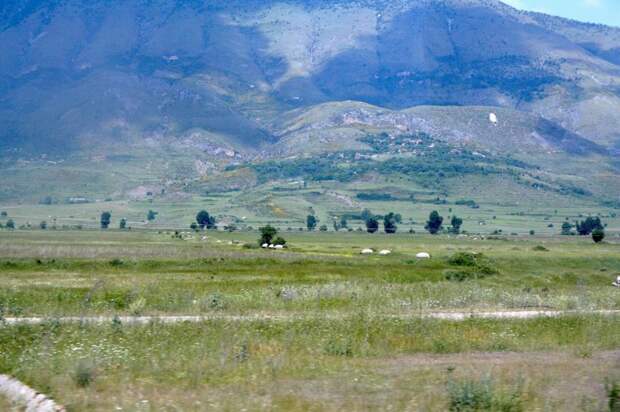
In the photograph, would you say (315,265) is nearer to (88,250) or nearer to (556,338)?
(88,250)

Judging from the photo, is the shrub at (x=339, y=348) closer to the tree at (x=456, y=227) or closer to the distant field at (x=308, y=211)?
the tree at (x=456, y=227)

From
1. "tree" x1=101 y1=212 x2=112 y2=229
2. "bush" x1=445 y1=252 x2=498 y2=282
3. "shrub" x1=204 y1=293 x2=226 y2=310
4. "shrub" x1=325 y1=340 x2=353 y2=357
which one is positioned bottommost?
"shrub" x1=325 y1=340 x2=353 y2=357

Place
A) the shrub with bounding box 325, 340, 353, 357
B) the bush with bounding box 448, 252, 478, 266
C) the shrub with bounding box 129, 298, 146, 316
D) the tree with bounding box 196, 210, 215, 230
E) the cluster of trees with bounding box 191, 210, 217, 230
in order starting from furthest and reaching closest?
1. the tree with bounding box 196, 210, 215, 230
2. the cluster of trees with bounding box 191, 210, 217, 230
3. the bush with bounding box 448, 252, 478, 266
4. the shrub with bounding box 129, 298, 146, 316
5. the shrub with bounding box 325, 340, 353, 357

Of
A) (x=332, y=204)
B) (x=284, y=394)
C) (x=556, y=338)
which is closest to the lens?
(x=284, y=394)

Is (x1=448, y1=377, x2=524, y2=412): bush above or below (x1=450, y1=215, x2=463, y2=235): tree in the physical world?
below

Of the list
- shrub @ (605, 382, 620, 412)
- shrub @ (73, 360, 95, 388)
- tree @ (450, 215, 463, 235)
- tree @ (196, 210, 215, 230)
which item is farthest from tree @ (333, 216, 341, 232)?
shrub @ (605, 382, 620, 412)

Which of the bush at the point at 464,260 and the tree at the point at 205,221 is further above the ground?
the tree at the point at 205,221

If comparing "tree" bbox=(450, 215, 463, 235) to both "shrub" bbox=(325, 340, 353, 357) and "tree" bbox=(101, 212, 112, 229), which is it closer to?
"tree" bbox=(101, 212, 112, 229)

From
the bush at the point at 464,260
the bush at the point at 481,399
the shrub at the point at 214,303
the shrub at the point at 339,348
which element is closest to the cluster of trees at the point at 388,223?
the bush at the point at 464,260

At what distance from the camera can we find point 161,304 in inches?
1300

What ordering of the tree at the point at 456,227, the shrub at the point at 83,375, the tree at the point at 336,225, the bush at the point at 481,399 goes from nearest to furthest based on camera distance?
the bush at the point at 481,399, the shrub at the point at 83,375, the tree at the point at 456,227, the tree at the point at 336,225

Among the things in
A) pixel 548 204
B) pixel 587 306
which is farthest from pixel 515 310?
pixel 548 204

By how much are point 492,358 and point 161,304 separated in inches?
639

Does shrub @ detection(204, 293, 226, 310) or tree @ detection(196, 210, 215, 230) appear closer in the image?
shrub @ detection(204, 293, 226, 310)
